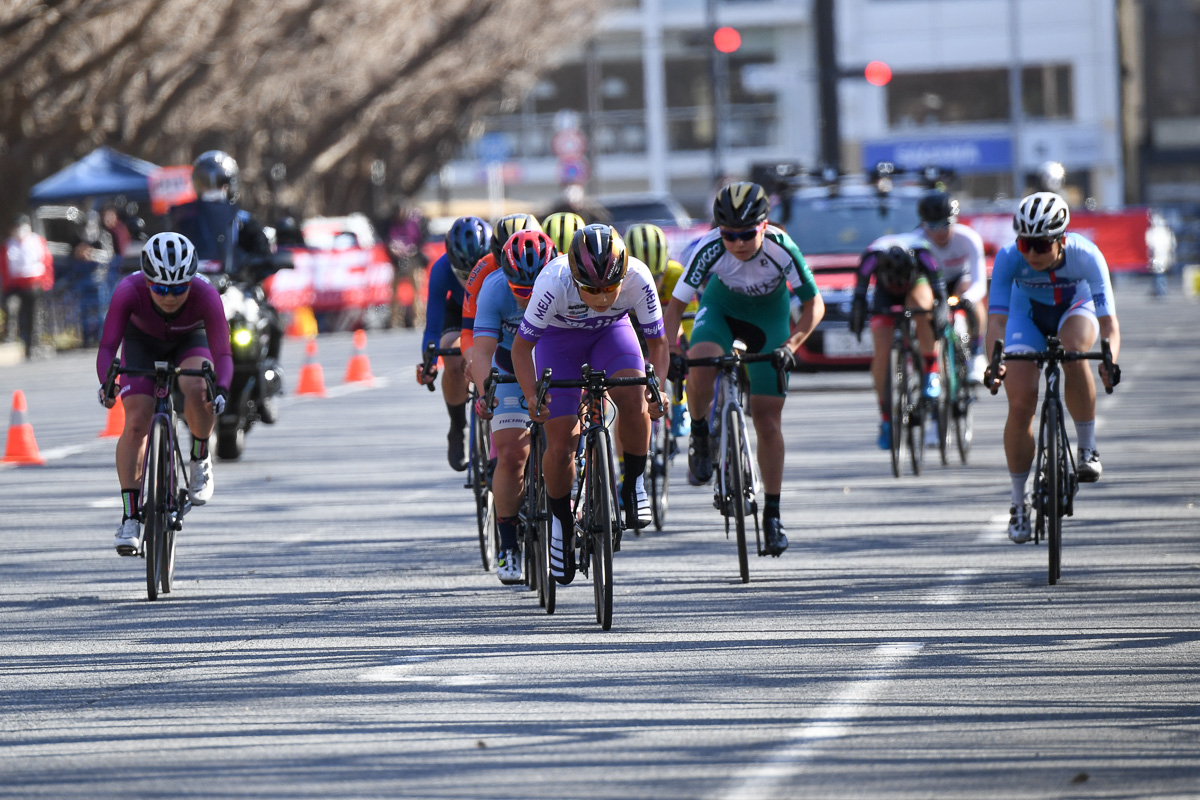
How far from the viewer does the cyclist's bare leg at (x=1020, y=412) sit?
10.2 meters

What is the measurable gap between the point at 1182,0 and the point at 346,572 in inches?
2628

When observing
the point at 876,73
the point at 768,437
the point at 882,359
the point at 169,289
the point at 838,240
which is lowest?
the point at 768,437

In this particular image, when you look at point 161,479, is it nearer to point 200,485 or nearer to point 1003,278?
point 200,485

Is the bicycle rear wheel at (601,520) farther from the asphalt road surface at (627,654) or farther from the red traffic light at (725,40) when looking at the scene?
the red traffic light at (725,40)

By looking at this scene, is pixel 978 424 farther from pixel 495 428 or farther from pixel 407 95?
pixel 407 95

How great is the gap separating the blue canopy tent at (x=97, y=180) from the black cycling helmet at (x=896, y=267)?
20.3 meters

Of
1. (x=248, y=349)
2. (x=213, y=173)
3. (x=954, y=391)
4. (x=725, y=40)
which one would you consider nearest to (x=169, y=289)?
(x=213, y=173)

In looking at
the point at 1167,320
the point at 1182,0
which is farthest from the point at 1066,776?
the point at 1182,0

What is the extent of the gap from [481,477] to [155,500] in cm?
166

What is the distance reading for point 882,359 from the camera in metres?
14.4

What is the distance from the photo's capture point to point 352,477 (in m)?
15.1

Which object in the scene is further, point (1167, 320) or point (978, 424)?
point (1167, 320)

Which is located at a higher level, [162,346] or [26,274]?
[26,274]

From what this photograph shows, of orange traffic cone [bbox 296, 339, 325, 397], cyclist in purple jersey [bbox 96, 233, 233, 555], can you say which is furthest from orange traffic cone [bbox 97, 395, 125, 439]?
cyclist in purple jersey [bbox 96, 233, 233, 555]
